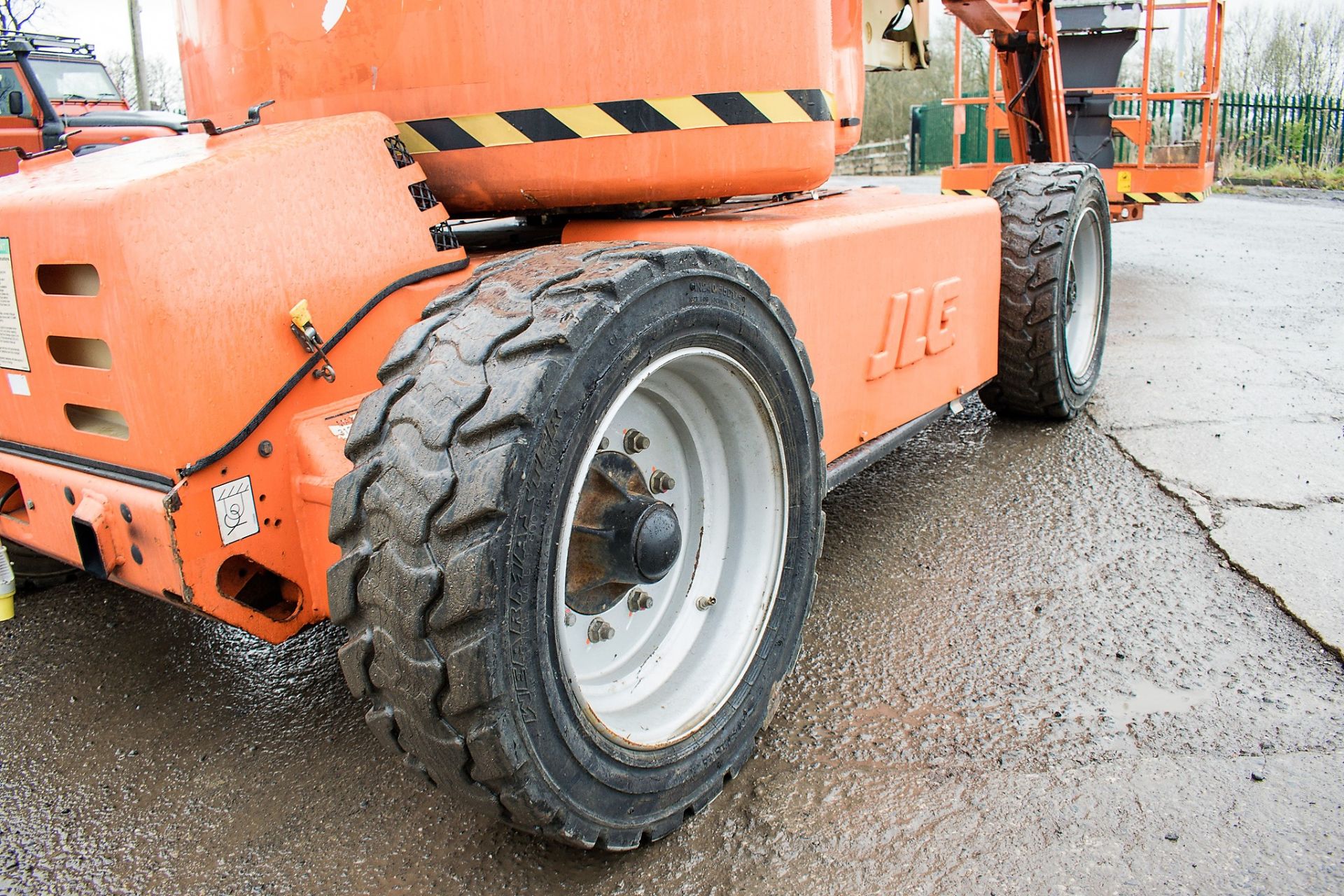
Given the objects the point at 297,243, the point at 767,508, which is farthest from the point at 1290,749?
the point at 297,243

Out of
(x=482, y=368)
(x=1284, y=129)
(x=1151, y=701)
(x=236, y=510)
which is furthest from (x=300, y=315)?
Result: (x=1284, y=129)

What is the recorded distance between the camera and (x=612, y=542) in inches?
83.6

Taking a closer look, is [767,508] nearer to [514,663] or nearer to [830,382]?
[830,382]

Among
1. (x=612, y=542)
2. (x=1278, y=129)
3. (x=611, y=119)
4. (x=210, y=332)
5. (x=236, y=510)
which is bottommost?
(x=612, y=542)

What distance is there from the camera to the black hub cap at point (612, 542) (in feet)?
6.96

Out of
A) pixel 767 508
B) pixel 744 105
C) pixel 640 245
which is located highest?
pixel 744 105

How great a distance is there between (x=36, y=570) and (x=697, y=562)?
7.81 ft

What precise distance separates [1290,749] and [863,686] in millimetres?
1010

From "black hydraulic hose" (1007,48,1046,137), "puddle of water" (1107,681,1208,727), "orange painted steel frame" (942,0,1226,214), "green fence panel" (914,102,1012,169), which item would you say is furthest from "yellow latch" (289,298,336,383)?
"green fence panel" (914,102,1012,169)

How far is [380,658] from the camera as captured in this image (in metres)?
1.78

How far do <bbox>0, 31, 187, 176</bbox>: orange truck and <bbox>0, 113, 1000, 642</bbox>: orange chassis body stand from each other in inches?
132

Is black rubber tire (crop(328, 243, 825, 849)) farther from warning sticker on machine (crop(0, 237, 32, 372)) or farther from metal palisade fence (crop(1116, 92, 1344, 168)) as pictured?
metal palisade fence (crop(1116, 92, 1344, 168))

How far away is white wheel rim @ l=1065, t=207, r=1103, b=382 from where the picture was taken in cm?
498

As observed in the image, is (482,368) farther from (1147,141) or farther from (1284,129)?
(1284,129)
